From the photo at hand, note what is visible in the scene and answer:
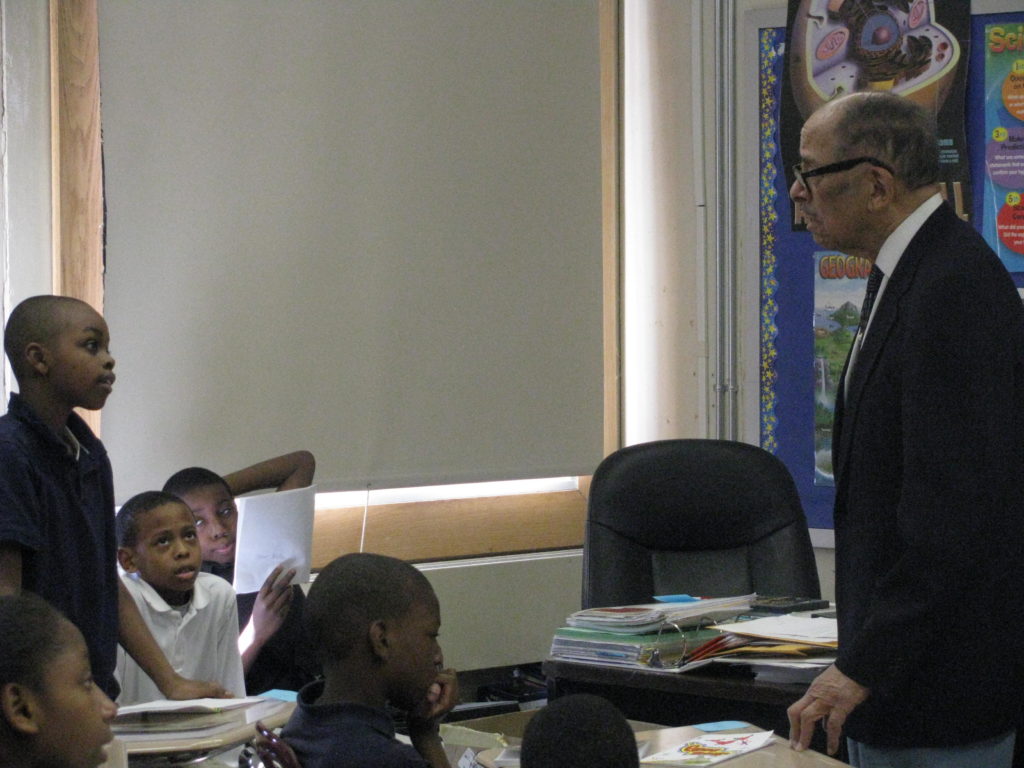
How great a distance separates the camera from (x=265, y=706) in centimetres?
192

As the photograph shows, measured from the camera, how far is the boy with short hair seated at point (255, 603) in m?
2.85

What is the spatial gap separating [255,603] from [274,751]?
1.42m

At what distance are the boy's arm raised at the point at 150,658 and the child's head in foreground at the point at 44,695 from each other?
763mm

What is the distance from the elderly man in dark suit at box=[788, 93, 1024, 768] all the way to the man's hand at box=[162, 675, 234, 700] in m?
1.08

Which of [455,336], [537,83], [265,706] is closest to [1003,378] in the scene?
[265,706]

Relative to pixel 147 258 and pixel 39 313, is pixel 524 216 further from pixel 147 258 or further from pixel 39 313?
pixel 39 313

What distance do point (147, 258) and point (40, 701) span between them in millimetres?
2008

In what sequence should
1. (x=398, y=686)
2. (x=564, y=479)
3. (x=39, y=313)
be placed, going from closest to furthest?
(x=398, y=686), (x=39, y=313), (x=564, y=479)

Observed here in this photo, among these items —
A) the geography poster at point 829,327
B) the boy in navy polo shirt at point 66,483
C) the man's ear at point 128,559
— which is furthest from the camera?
the geography poster at point 829,327

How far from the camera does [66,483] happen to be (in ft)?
6.73

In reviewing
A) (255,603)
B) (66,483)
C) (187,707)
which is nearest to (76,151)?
(255,603)

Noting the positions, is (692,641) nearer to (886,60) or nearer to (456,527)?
(456,527)

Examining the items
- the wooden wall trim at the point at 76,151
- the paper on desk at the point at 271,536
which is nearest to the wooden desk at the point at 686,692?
the paper on desk at the point at 271,536

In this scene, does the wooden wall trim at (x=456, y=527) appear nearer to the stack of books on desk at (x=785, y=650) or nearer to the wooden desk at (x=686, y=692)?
the wooden desk at (x=686, y=692)
